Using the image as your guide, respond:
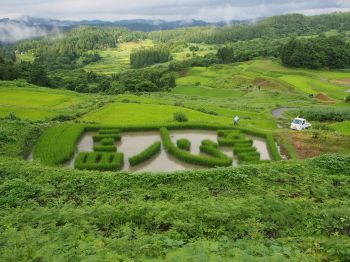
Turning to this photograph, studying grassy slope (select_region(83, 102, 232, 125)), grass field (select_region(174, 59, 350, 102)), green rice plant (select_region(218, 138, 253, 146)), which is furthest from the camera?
grass field (select_region(174, 59, 350, 102))

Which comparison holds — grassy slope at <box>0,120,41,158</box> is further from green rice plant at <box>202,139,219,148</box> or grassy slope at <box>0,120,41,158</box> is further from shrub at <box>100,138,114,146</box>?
green rice plant at <box>202,139,219,148</box>

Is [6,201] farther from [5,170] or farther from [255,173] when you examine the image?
[255,173]

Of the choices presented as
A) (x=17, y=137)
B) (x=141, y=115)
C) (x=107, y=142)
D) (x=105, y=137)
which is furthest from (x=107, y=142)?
(x=141, y=115)

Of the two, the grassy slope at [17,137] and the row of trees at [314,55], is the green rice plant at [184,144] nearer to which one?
the grassy slope at [17,137]

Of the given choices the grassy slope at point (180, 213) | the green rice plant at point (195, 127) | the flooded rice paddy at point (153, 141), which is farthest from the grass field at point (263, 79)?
the grassy slope at point (180, 213)

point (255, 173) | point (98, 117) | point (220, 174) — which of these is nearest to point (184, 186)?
point (220, 174)

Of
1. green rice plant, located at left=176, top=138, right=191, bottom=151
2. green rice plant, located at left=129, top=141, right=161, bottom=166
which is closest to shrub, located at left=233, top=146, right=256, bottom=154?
green rice plant, located at left=176, top=138, right=191, bottom=151
